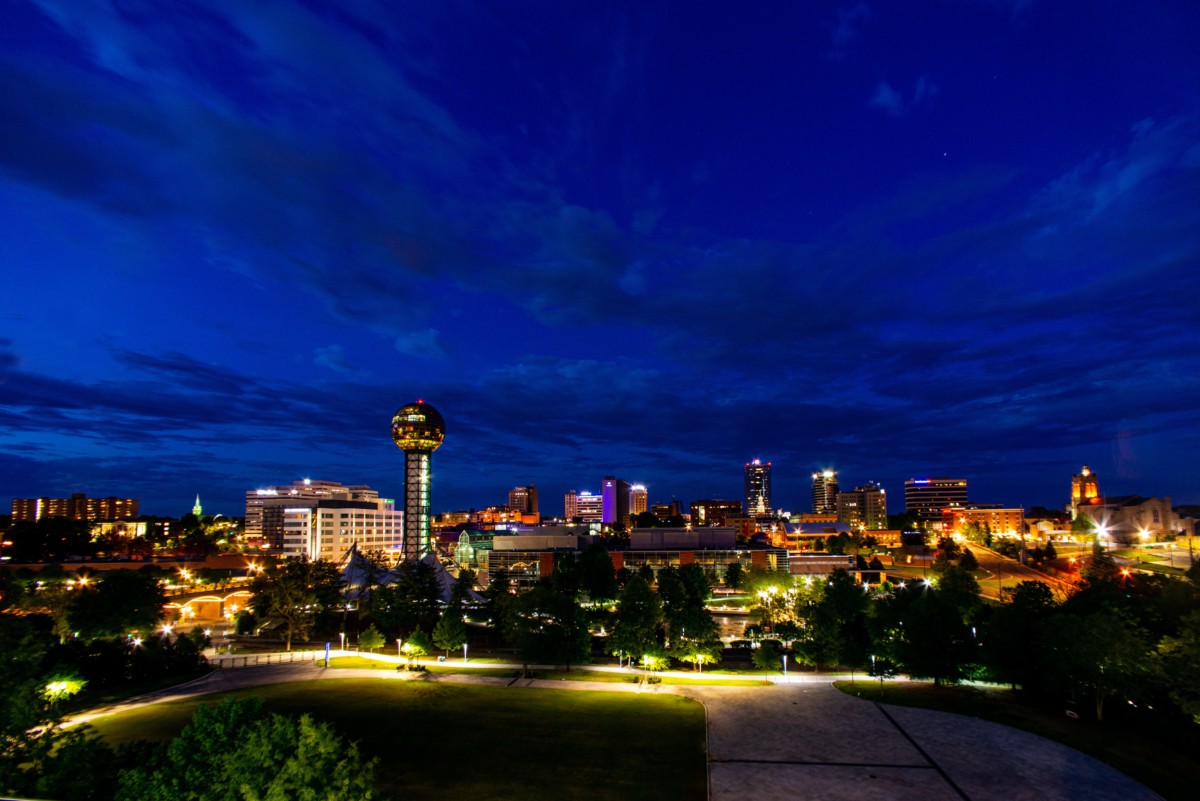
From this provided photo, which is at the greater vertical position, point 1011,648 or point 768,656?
point 1011,648

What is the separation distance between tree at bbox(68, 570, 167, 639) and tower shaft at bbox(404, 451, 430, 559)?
254 feet

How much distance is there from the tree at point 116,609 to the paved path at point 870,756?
12.6m

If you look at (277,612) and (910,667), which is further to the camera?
(277,612)

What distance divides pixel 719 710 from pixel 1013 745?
17852mm

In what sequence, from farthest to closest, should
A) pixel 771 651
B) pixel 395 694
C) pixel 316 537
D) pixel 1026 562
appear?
pixel 316 537, pixel 1026 562, pixel 771 651, pixel 395 694

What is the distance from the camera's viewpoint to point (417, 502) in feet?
474

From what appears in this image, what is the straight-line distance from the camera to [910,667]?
169 feet

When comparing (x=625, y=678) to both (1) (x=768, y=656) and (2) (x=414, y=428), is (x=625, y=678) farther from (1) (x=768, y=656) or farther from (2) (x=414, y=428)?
(2) (x=414, y=428)

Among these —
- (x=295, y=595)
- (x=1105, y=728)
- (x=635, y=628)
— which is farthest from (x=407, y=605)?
(x=1105, y=728)

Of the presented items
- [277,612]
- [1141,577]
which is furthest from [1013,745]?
[277,612]

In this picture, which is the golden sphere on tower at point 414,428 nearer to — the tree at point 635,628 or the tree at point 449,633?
the tree at point 449,633

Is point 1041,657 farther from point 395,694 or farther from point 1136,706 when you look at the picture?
point 395,694

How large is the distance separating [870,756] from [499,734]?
22372mm

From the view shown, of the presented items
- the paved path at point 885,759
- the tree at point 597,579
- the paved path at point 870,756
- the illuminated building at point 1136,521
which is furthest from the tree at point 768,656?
the illuminated building at point 1136,521
